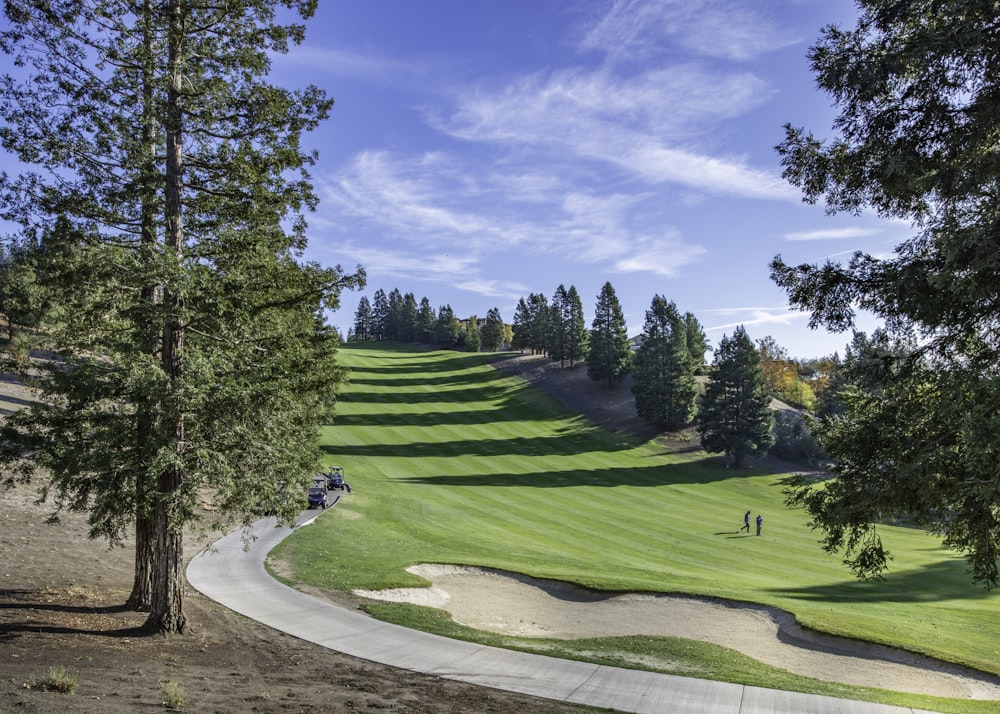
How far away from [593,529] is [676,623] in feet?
56.1

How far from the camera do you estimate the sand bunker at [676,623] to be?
13.3m

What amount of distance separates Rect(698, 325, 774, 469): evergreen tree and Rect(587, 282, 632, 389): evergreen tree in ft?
61.4

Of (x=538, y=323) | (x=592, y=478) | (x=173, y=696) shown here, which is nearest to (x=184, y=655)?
(x=173, y=696)

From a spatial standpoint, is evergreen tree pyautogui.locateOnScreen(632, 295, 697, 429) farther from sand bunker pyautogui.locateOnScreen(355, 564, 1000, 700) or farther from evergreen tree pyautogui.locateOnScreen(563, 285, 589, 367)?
sand bunker pyautogui.locateOnScreen(355, 564, 1000, 700)

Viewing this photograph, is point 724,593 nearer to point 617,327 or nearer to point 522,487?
point 522,487

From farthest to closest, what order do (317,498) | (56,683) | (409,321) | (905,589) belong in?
(409,321) → (317,498) → (905,589) → (56,683)

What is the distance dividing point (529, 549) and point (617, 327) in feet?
184

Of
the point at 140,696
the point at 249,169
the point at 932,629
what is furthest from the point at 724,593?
the point at 249,169

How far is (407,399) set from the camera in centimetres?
7581

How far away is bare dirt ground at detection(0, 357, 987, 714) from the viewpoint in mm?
8422

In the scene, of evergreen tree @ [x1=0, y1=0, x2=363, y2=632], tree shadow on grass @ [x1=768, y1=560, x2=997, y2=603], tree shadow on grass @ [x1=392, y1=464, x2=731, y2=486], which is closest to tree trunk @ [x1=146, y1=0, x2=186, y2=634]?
evergreen tree @ [x1=0, y1=0, x2=363, y2=632]

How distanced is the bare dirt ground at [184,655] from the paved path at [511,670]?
0.58 m

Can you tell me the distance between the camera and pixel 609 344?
78.8 m

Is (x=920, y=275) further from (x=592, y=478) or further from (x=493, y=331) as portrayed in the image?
(x=493, y=331)
